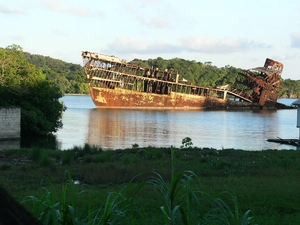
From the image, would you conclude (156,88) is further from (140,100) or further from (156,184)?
(156,184)

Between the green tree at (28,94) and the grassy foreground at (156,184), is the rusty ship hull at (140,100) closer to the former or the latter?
the green tree at (28,94)

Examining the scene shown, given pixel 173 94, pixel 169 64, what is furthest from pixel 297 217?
pixel 169 64

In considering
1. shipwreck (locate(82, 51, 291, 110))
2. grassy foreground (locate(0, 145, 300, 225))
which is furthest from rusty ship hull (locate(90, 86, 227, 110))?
grassy foreground (locate(0, 145, 300, 225))

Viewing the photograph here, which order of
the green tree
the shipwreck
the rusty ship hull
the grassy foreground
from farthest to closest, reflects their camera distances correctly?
the rusty ship hull < the shipwreck < the green tree < the grassy foreground

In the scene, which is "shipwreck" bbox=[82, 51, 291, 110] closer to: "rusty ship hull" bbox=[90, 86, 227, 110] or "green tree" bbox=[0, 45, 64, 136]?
"rusty ship hull" bbox=[90, 86, 227, 110]

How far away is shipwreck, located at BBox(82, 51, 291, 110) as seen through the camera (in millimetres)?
91688

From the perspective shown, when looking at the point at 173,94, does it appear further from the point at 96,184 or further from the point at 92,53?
the point at 96,184

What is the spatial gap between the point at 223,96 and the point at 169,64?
73.3 m

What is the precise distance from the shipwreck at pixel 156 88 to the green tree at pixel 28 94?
4422 cm

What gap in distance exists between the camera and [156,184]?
23.9 ft

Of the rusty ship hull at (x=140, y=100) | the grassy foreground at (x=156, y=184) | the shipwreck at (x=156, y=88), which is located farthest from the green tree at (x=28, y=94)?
the rusty ship hull at (x=140, y=100)

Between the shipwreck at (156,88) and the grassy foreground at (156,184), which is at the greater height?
the shipwreck at (156,88)

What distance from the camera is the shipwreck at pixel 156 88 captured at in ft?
301

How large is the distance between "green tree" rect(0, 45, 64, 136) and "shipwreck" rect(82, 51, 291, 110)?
44218 millimetres
